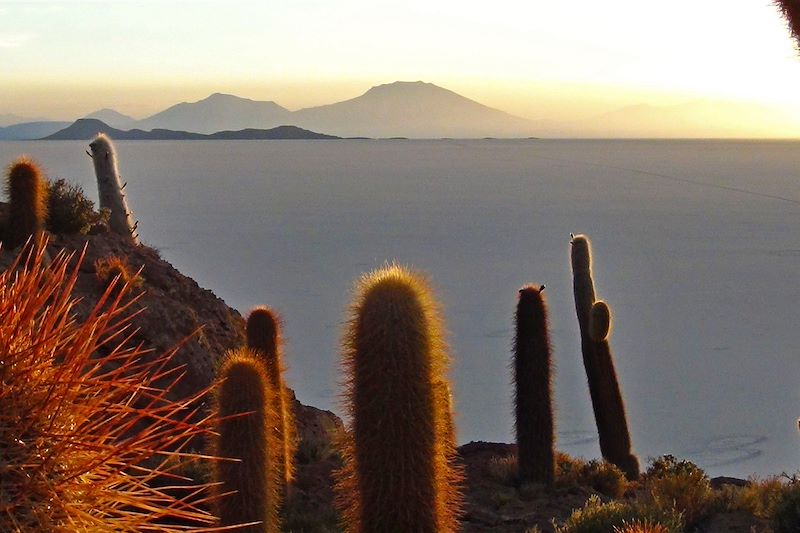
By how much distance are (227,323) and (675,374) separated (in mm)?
21169

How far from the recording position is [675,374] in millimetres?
35094

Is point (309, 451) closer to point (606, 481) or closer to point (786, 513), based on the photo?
point (606, 481)

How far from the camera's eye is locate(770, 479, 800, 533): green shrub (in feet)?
31.6

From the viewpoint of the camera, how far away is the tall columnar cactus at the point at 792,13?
222 inches

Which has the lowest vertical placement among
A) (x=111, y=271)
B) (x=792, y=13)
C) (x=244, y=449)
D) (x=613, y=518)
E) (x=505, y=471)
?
(x=613, y=518)

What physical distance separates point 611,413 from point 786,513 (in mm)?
6988

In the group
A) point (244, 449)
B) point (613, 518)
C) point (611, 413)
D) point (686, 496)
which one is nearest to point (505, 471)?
point (686, 496)

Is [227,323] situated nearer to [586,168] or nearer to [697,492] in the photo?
[697,492]

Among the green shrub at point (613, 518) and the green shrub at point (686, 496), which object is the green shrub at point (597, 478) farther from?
the green shrub at point (613, 518)

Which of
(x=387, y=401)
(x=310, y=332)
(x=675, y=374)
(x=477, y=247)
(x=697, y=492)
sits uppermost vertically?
(x=477, y=247)

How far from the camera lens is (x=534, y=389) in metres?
13.2

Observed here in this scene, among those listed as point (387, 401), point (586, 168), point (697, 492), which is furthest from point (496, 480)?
point (586, 168)

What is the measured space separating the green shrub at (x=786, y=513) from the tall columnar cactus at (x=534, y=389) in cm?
361

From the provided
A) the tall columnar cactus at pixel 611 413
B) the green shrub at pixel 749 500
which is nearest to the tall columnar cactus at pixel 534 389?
the green shrub at pixel 749 500
